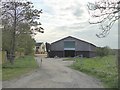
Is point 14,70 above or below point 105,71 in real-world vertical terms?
below

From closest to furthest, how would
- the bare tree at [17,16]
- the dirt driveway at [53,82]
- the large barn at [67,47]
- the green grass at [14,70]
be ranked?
1. the dirt driveway at [53,82]
2. the green grass at [14,70]
3. the bare tree at [17,16]
4. the large barn at [67,47]

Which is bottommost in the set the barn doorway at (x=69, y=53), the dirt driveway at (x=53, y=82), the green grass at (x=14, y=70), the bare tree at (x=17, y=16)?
the dirt driveway at (x=53, y=82)

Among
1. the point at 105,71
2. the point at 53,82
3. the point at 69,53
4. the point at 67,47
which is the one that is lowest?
the point at 53,82

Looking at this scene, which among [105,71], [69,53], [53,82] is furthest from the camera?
[69,53]

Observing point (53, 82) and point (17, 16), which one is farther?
point (17, 16)

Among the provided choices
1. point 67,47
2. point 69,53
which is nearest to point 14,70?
point 67,47

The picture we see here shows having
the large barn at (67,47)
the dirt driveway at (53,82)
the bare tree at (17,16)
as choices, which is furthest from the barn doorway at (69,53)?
the dirt driveway at (53,82)

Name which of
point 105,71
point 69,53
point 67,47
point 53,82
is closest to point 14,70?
point 105,71

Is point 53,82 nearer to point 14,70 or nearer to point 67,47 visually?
point 14,70

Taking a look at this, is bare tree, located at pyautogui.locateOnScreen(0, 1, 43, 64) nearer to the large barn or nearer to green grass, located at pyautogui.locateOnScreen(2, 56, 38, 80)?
green grass, located at pyautogui.locateOnScreen(2, 56, 38, 80)

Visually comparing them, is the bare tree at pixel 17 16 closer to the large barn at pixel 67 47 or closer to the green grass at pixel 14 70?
the green grass at pixel 14 70

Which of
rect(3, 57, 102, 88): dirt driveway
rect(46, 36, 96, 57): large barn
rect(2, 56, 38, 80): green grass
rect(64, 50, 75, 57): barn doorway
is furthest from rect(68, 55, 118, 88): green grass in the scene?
rect(64, 50, 75, 57): barn doorway

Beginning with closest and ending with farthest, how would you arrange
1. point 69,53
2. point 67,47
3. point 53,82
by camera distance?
point 53,82
point 67,47
point 69,53

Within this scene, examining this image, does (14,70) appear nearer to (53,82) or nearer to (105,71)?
(105,71)
